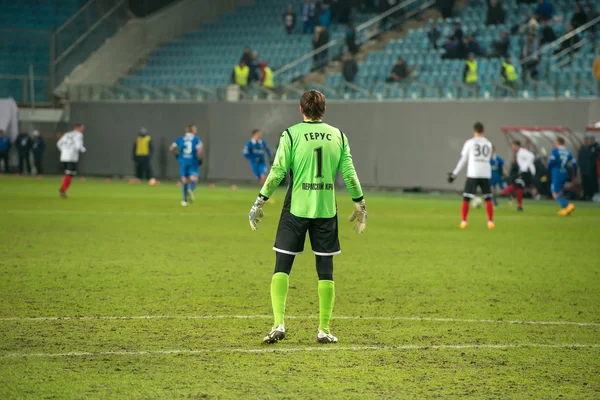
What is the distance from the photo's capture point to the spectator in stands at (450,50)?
36562 mm

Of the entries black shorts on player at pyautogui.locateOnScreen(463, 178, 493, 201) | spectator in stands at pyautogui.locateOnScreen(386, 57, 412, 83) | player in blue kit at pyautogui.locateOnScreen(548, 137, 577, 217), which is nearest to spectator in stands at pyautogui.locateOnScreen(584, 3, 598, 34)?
spectator in stands at pyautogui.locateOnScreen(386, 57, 412, 83)

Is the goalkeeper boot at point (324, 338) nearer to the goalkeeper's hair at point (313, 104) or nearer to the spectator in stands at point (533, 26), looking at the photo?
the goalkeeper's hair at point (313, 104)

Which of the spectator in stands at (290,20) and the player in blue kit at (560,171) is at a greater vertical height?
the spectator in stands at (290,20)

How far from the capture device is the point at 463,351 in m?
8.32

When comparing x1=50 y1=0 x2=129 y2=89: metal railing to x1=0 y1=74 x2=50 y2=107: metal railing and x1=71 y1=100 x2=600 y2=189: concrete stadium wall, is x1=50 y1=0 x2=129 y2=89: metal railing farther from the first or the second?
x1=71 y1=100 x2=600 y2=189: concrete stadium wall

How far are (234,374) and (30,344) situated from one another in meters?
2.03

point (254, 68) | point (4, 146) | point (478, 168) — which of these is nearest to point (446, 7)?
point (254, 68)

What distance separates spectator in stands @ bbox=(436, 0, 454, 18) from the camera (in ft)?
129

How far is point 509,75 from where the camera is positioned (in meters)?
33.9

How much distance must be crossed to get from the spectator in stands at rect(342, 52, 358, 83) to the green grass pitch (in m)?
18.7

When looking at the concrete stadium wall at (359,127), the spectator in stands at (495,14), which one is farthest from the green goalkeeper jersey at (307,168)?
the spectator in stands at (495,14)

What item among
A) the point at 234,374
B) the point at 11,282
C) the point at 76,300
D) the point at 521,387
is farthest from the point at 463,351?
the point at 11,282

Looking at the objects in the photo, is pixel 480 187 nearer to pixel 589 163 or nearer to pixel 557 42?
pixel 589 163

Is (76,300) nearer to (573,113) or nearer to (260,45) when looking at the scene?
(573,113)
